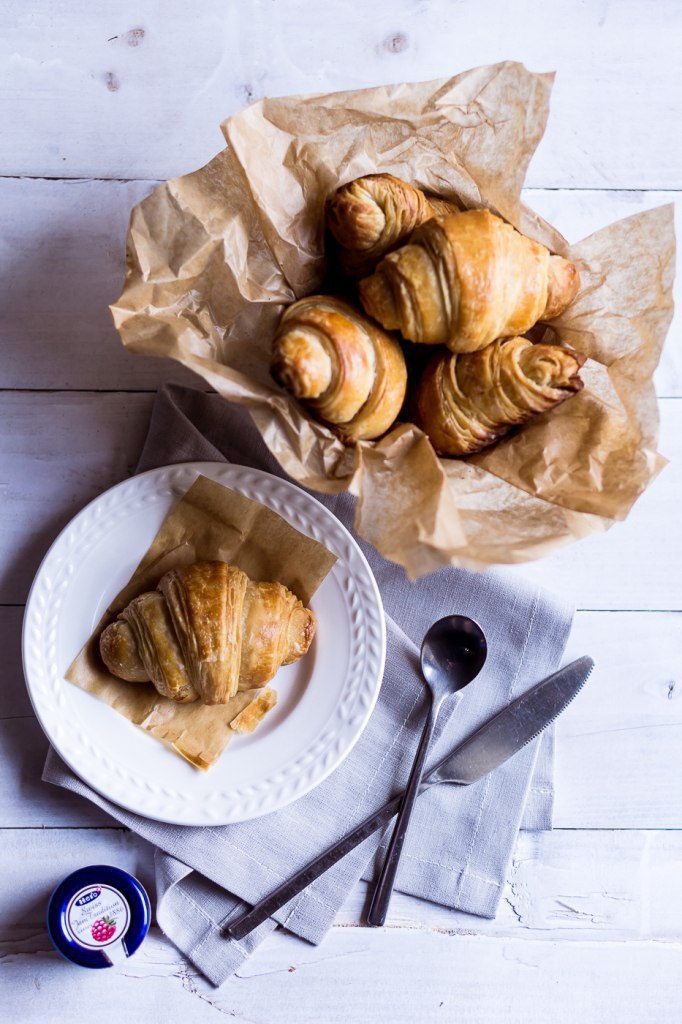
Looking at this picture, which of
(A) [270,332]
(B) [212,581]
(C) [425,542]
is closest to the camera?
(C) [425,542]

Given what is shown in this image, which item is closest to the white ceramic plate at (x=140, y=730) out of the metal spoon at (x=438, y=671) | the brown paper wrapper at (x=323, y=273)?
the metal spoon at (x=438, y=671)

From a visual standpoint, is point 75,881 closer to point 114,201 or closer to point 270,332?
point 270,332

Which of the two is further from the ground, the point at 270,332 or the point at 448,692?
the point at 270,332

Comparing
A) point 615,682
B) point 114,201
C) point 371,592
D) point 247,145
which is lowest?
point 615,682

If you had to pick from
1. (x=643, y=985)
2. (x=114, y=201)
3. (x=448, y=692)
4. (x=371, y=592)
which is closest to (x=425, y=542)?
(x=371, y=592)

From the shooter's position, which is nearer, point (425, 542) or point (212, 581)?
point (425, 542)

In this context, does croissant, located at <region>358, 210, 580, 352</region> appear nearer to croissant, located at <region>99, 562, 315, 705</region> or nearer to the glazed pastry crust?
croissant, located at <region>99, 562, 315, 705</region>

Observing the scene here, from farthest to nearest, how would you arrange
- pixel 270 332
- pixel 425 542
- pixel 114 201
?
pixel 114 201 → pixel 270 332 → pixel 425 542

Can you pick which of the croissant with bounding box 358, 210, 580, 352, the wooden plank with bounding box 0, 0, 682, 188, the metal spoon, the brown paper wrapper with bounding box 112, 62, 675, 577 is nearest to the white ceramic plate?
the metal spoon
